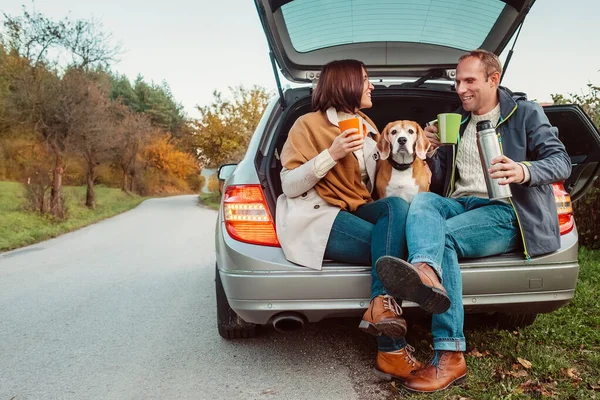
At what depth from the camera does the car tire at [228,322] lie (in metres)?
3.23

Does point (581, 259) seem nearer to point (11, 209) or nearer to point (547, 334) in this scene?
point (547, 334)

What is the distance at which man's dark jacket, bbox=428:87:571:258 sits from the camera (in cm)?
251

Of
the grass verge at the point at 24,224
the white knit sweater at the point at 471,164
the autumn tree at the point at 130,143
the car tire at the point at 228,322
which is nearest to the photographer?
the white knit sweater at the point at 471,164

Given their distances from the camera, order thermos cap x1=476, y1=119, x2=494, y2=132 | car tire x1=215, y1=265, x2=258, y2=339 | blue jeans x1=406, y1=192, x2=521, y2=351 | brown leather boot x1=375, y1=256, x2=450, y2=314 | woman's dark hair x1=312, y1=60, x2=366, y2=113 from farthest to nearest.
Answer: car tire x1=215, y1=265, x2=258, y2=339, woman's dark hair x1=312, y1=60, x2=366, y2=113, thermos cap x1=476, y1=119, x2=494, y2=132, blue jeans x1=406, y1=192, x2=521, y2=351, brown leather boot x1=375, y1=256, x2=450, y2=314

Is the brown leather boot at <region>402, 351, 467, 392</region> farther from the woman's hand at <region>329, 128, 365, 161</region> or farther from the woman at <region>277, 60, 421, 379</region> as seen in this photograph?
the woman's hand at <region>329, 128, 365, 161</region>

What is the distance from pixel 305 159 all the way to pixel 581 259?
4.24 metres

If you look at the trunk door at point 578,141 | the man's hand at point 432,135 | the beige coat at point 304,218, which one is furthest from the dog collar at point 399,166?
the trunk door at point 578,141

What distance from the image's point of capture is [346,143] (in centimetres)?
246

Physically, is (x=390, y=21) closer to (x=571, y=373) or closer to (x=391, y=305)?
(x=391, y=305)

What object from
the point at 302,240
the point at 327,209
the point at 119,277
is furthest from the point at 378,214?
the point at 119,277

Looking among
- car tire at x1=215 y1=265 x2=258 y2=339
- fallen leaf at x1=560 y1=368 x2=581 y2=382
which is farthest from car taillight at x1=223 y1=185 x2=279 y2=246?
fallen leaf at x1=560 y1=368 x2=581 y2=382

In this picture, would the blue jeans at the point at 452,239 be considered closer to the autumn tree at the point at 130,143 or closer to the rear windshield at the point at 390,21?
the rear windshield at the point at 390,21

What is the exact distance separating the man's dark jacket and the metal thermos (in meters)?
0.14

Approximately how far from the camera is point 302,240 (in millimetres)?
2514
